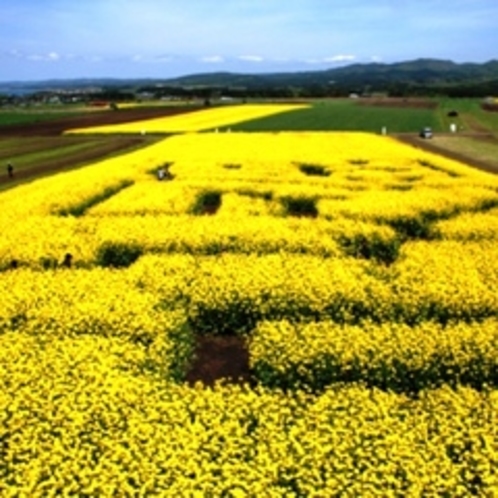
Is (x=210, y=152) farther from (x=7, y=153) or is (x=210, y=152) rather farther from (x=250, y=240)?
(x=250, y=240)

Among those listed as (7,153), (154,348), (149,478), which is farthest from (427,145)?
(149,478)

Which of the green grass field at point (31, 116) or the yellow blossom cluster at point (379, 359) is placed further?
the green grass field at point (31, 116)

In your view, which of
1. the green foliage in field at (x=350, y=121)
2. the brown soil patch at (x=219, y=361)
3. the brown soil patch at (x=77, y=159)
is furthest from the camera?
the green foliage in field at (x=350, y=121)

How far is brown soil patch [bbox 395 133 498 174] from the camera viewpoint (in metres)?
43.5

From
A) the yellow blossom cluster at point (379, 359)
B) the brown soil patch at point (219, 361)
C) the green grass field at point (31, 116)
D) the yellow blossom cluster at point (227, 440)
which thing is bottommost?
the green grass field at point (31, 116)

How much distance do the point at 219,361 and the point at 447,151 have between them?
42.4 m

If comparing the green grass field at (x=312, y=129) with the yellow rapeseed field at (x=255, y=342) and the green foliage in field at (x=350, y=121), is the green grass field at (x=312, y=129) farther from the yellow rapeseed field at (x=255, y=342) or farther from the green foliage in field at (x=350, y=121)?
the yellow rapeseed field at (x=255, y=342)

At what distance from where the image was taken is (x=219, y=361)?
1425 cm

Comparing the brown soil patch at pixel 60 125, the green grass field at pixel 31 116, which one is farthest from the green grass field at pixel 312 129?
the green grass field at pixel 31 116

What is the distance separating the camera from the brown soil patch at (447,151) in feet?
143

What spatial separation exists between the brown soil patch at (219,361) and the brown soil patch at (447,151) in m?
30.1

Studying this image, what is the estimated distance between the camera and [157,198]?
2580 cm

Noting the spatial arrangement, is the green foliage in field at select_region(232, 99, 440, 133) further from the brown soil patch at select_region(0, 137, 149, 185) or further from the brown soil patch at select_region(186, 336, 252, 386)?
the brown soil patch at select_region(186, 336, 252, 386)

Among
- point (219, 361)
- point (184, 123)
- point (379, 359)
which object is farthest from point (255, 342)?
point (184, 123)
